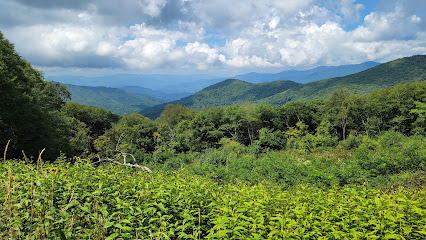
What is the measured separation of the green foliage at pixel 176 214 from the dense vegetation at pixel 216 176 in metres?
0.02

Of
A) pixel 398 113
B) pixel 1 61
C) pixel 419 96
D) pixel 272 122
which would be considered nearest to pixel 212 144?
pixel 272 122

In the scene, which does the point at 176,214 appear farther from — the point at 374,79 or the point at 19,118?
the point at 374,79

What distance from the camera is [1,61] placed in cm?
1230

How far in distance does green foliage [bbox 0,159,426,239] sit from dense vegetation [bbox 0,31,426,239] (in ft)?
0.06

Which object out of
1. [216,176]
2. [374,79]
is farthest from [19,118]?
[374,79]

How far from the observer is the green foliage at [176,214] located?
1784 millimetres

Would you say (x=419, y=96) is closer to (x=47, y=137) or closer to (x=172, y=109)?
(x=172, y=109)

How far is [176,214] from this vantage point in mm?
2443

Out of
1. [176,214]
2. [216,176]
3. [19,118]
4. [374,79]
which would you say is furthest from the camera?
[374,79]

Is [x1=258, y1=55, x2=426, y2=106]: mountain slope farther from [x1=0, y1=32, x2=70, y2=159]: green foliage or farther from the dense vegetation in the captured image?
[x1=0, y1=32, x2=70, y2=159]: green foliage

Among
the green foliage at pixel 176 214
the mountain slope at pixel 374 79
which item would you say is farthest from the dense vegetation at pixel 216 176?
the mountain slope at pixel 374 79

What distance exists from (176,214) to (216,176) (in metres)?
2.33

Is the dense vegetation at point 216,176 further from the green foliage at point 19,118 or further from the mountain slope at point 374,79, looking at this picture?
the mountain slope at point 374,79

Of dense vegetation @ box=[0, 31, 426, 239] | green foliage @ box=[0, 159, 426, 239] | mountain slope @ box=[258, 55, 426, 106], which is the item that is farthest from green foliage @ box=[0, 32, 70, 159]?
mountain slope @ box=[258, 55, 426, 106]
